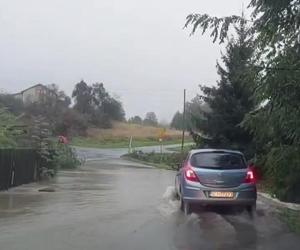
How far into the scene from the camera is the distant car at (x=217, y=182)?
1434cm

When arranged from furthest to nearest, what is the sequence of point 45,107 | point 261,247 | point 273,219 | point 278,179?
point 45,107 → point 278,179 → point 273,219 → point 261,247

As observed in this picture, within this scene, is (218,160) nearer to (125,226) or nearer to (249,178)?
(249,178)

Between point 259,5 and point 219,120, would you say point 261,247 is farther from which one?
point 219,120

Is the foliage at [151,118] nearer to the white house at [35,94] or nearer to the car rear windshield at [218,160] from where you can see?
the white house at [35,94]

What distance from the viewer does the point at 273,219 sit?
1394 centimetres

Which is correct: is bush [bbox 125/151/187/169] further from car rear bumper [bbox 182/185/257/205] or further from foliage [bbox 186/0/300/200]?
foliage [bbox 186/0/300/200]

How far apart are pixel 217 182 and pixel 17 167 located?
10.7 m

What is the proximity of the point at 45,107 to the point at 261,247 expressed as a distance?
2888 inches

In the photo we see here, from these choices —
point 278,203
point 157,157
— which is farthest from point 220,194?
point 157,157

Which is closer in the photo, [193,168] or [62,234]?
[62,234]

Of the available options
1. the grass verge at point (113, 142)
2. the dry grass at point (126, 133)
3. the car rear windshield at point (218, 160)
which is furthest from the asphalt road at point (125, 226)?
the dry grass at point (126, 133)

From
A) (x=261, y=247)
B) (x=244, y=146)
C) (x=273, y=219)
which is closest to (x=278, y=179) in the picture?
(x=273, y=219)

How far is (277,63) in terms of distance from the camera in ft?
38.5

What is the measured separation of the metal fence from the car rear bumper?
27.3 ft
